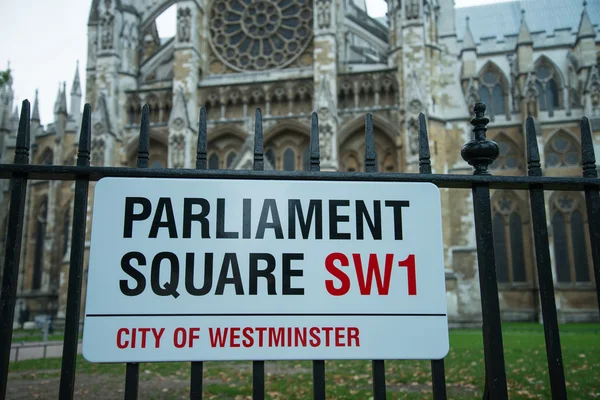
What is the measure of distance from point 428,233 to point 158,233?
129cm

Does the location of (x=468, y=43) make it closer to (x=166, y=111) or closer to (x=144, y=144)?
(x=166, y=111)

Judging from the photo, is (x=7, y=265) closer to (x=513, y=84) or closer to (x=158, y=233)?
(x=158, y=233)

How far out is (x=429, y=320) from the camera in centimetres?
243

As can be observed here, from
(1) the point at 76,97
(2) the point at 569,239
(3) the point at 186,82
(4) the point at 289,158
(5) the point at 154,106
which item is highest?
(1) the point at 76,97

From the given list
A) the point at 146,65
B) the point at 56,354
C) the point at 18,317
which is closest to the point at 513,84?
the point at 146,65

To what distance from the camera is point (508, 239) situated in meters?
25.9

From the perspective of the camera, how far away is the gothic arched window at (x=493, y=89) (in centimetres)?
3014

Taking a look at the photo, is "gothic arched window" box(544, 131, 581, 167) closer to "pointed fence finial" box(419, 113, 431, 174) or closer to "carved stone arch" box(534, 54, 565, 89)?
"carved stone arch" box(534, 54, 565, 89)

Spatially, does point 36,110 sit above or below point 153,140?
above

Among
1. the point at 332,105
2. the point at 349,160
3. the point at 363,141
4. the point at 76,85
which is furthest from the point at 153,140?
the point at 76,85

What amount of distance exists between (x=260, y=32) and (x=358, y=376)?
18876 millimetres

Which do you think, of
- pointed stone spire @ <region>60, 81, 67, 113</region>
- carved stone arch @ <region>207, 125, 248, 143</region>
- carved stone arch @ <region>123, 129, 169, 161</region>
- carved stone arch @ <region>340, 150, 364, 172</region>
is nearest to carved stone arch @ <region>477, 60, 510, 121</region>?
carved stone arch @ <region>340, 150, 364, 172</region>

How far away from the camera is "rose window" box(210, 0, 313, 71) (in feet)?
75.5

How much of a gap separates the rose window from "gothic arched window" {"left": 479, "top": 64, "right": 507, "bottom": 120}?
42.0ft
